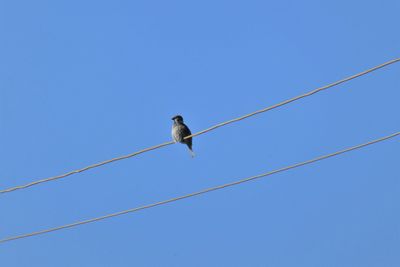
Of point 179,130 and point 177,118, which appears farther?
point 177,118

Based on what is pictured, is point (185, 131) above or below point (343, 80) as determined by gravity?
above

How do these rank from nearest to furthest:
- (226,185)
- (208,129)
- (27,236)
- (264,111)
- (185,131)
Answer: (264,111) → (208,129) → (226,185) → (27,236) → (185,131)

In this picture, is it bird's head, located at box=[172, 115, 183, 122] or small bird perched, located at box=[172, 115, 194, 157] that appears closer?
small bird perched, located at box=[172, 115, 194, 157]

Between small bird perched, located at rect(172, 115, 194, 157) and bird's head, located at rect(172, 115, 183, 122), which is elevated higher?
bird's head, located at rect(172, 115, 183, 122)

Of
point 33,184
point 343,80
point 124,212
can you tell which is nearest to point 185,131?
point 124,212

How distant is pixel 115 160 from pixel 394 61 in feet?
13.1

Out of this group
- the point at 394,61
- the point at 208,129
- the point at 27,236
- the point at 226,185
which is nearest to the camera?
the point at 394,61

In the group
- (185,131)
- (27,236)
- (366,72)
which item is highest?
(185,131)

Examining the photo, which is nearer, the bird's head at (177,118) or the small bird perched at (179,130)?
the small bird perched at (179,130)

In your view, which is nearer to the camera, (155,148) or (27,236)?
(155,148)

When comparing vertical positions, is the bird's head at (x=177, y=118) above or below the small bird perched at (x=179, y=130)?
above

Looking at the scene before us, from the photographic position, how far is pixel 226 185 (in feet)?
43.0

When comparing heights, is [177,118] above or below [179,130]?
above

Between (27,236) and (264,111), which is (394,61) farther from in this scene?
(27,236)
